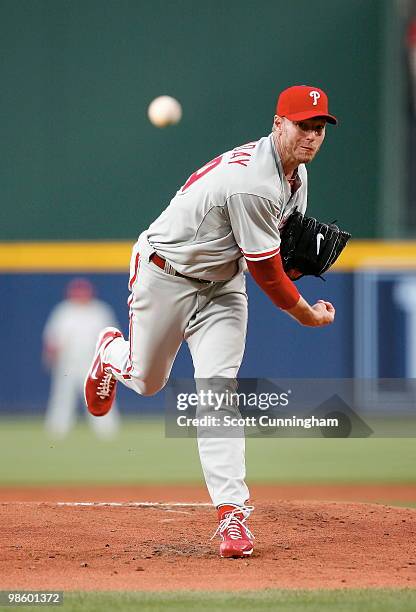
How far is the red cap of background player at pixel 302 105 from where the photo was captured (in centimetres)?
357

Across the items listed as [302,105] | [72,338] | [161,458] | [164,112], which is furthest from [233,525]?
[72,338]

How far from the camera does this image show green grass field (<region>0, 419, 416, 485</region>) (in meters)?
7.39

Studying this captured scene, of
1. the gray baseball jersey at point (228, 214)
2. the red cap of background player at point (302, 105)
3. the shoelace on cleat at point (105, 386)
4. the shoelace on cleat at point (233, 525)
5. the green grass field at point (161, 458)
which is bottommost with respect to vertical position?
the green grass field at point (161, 458)

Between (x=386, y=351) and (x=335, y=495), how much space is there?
398 centimetres

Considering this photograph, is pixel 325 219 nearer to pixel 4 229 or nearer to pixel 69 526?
pixel 4 229

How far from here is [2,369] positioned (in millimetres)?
10516

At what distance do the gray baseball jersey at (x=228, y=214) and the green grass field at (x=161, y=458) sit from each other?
3528 millimetres

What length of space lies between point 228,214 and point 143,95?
28.9ft

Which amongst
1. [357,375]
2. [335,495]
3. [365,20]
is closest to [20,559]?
[335,495]

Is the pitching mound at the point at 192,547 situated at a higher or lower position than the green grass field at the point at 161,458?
higher

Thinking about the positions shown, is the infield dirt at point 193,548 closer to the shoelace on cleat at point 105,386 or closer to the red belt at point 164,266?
the shoelace on cleat at point 105,386

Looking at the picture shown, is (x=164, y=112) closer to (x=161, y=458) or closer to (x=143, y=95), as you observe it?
(x=161, y=458)

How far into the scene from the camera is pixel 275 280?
3658 millimetres

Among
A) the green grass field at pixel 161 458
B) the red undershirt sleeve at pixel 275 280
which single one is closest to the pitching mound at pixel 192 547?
the red undershirt sleeve at pixel 275 280
